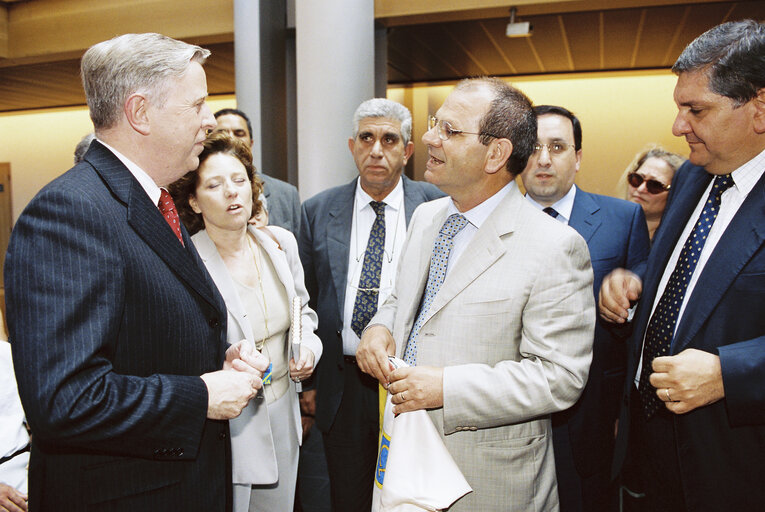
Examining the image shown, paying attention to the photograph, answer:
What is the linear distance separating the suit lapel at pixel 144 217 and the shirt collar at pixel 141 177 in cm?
2

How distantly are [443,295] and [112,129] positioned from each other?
1.06 meters

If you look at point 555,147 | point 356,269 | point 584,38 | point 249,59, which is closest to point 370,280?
point 356,269

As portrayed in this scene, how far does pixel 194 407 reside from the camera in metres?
1.28

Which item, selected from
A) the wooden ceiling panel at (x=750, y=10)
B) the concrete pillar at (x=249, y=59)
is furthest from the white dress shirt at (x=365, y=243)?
the wooden ceiling panel at (x=750, y=10)

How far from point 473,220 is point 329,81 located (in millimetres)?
3493

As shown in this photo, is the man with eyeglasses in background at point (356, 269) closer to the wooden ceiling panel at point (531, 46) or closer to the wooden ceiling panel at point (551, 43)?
the wooden ceiling panel at point (531, 46)

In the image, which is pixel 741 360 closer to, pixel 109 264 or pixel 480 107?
pixel 480 107

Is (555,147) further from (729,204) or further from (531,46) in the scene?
(531,46)

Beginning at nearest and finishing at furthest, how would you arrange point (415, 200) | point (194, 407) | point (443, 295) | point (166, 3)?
point (194, 407)
point (443, 295)
point (415, 200)
point (166, 3)

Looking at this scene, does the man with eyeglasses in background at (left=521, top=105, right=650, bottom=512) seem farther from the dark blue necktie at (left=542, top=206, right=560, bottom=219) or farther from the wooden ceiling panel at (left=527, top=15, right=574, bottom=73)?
the wooden ceiling panel at (left=527, top=15, right=574, bottom=73)

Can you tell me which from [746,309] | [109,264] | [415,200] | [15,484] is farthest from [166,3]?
[746,309]

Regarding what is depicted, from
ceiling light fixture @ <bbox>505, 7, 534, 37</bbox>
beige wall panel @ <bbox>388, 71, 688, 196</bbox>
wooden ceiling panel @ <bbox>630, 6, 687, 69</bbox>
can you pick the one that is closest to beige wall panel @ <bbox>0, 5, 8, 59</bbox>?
beige wall panel @ <bbox>388, 71, 688, 196</bbox>

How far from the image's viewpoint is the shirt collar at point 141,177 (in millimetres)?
1359

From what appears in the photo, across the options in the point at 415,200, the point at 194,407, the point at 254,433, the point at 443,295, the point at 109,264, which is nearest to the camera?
the point at 109,264
